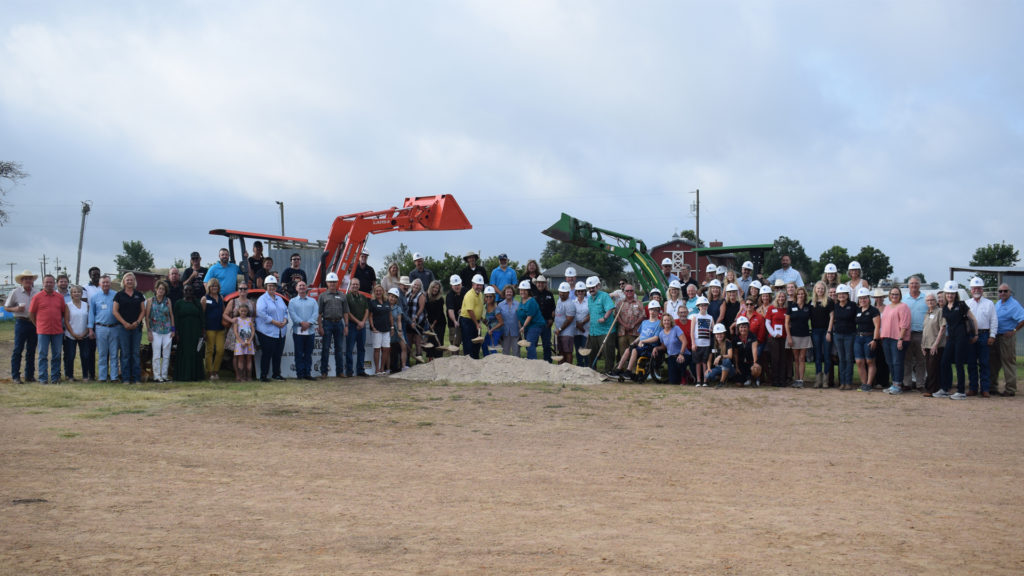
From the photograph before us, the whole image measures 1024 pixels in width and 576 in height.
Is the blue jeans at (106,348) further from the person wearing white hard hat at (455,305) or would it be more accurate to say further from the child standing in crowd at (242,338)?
the person wearing white hard hat at (455,305)

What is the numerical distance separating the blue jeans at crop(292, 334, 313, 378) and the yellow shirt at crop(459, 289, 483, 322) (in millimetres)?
2936

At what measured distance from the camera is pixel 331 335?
1487cm

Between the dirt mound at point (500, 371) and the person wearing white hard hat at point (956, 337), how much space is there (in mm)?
5380

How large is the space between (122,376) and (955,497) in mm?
12009

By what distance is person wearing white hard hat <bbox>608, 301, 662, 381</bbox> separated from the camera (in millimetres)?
14344

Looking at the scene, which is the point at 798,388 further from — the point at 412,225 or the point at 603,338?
the point at 412,225

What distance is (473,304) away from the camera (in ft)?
51.3

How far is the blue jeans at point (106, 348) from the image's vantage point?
1323cm

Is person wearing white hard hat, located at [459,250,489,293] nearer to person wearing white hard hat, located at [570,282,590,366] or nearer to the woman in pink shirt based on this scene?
person wearing white hard hat, located at [570,282,590,366]

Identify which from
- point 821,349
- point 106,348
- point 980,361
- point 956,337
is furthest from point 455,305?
point 980,361

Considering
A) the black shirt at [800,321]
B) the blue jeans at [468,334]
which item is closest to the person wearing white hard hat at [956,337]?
the black shirt at [800,321]

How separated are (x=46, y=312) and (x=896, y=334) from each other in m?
13.3

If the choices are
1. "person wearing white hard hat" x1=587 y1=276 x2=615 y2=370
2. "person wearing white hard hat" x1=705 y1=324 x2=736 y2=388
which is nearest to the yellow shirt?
"person wearing white hard hat" x1=587 y1=276 x2=615 y2=370

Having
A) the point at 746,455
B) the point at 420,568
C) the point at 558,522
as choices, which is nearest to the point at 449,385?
the point at 746,455
